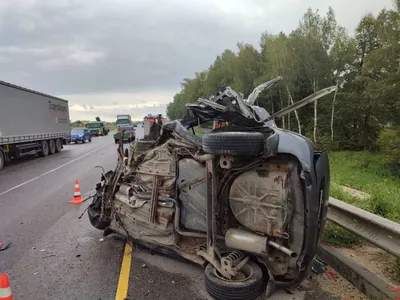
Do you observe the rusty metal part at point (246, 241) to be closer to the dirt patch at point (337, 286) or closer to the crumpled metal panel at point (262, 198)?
the crumpled metal panel at point (262, 198)

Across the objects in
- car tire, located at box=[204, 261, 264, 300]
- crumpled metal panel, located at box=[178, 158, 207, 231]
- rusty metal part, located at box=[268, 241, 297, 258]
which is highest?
crumpled metal panel, located at box=[178, 158, 207, 231]

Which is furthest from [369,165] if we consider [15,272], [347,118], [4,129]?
[4,129]

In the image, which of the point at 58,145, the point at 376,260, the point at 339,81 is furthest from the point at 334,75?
the point at 376,260

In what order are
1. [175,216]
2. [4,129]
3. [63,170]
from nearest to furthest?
[175,216]
[63,170]
[4,129]

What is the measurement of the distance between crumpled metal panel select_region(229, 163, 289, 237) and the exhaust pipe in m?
0.07

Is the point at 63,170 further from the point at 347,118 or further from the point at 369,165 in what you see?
the point at 347,118

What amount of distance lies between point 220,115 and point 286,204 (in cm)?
129

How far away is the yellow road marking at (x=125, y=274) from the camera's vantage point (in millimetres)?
3279

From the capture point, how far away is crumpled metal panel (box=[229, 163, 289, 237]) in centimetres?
293

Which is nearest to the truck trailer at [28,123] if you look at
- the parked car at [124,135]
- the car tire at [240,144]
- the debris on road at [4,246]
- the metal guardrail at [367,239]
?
the parked car at [124,135]

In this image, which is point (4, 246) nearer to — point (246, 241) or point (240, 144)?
point (246, 241)

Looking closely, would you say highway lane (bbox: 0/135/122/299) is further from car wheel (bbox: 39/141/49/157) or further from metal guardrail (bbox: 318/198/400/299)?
car wheel (bbox: 39/141/49/157)

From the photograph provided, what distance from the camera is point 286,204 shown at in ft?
9.52

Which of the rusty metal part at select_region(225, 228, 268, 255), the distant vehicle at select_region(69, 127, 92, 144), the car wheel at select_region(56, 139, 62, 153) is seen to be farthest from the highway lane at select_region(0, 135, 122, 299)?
the distant vehicle at select_region(69, 127, 92, 144)
